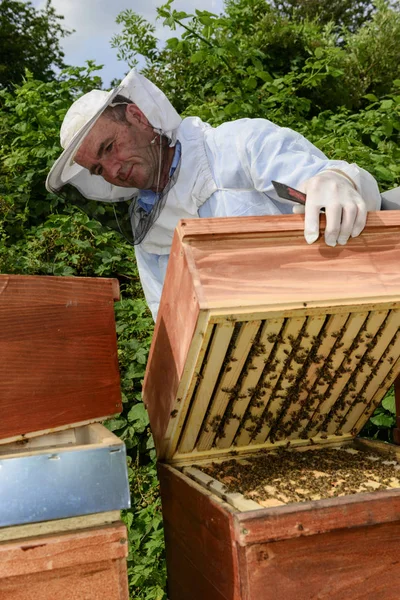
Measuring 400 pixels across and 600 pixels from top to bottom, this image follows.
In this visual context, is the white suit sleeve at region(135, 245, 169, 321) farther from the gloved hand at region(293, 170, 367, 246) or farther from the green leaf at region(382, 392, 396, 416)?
the green leaf at region(382, 392, 396, 416)

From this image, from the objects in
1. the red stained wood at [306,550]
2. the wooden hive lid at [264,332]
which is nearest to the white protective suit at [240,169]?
the wooden hive lid at [264,332]

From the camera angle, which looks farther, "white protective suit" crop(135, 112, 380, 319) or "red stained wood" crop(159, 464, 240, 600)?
"white protective suit" crop(135, 112, 380, 319)

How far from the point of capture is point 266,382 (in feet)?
6.11

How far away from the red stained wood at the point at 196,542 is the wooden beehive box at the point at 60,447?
259 mm

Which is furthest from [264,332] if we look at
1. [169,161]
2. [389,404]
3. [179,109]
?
[179,109]

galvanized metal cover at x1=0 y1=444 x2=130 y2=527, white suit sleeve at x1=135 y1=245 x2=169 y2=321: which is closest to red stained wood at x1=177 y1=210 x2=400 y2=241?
galvanized metal cover at x1=0 y1=444 x2=130 y2=527

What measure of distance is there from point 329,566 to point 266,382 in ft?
1.82

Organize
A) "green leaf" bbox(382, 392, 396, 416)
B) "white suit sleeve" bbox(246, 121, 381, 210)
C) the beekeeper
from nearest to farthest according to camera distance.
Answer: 1. "white suit sleeve" bbox(246, 121, 381, 210)
2. the beekeeper
3. "green leaf" bbox(382, 392, 396, 416)

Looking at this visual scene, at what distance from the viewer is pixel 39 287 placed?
5.16 feet

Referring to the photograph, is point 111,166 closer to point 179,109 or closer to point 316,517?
point 316,517

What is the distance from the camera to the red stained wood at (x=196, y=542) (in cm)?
150

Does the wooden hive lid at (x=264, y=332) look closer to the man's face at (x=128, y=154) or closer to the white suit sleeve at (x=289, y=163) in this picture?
the white suit sleeve at (x=289, y=163)

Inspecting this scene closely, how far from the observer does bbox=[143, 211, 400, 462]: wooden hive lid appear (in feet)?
4.98

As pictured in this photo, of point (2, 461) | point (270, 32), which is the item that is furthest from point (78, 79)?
point (2, 461)
